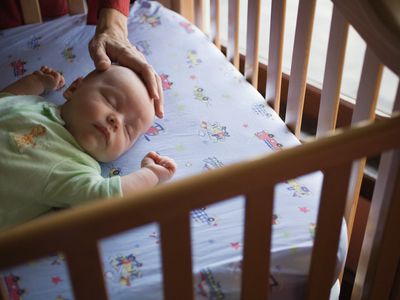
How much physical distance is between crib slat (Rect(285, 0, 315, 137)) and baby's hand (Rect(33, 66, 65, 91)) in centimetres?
57

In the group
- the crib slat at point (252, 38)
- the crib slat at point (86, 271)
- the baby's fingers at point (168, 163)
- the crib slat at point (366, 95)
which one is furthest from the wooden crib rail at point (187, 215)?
the crib slat at point (252, 38)

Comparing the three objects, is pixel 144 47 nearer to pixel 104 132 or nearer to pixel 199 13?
pixel 199 13

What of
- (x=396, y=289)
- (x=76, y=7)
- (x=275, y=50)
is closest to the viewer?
(x=396, y=289)

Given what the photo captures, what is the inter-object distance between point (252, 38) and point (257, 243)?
2.57 ft

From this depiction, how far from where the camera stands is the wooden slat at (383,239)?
839mm

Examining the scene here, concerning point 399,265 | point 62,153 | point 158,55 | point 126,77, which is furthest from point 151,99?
point 399,265

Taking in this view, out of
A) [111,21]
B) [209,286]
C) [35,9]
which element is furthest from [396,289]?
[35,9]

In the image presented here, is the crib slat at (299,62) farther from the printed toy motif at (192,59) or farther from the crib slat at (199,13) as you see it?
the crib slat at (199,13)

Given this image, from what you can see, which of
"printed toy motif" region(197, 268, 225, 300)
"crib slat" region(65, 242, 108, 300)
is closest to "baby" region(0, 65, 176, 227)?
"printed toy motif" region(197, 268, 225, 300)

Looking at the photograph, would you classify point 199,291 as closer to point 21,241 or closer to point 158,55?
point 21,241

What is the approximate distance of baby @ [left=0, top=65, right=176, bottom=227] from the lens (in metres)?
0.95

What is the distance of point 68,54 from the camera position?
146 centimetres

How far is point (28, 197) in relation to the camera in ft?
3.14

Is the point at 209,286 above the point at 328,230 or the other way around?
the other way around
